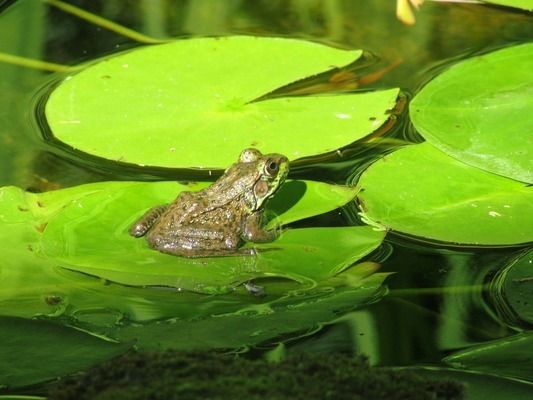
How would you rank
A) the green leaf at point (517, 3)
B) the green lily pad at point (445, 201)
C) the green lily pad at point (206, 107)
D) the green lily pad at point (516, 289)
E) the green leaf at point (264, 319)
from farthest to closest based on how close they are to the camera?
the green leaf at point (517, 3) < the green lily pad at point (206, 107) < the green lily pad at point (445, 201) < the green lily pad at point (516, 289) < the green leaf at point (264, 319)

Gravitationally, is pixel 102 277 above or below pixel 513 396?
above

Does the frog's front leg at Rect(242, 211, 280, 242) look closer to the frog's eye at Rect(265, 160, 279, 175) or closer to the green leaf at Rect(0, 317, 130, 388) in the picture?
the frog's eye at Rect(265, 160, 279, 175)

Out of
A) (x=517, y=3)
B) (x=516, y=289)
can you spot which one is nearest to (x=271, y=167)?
(x=516, y=289)

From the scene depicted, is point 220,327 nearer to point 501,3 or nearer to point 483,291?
point 483,291

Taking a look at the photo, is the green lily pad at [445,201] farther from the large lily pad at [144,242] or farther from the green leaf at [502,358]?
the green leaf at [502,358]

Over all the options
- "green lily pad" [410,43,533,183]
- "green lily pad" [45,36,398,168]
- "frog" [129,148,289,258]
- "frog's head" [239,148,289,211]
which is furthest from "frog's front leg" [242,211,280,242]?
"green lily pad" [410,43,533,183]

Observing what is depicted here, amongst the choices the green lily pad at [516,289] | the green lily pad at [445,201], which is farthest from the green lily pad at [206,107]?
the green lily pad at [516,289]

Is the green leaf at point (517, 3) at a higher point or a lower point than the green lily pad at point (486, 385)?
higher

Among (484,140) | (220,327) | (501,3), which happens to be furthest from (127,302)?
(501,3)
